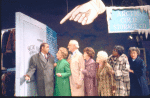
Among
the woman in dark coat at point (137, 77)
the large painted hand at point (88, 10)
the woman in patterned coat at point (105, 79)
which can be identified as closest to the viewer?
the woman in patterned coat at point (105, 79)

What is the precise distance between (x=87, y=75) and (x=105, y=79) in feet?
1.25

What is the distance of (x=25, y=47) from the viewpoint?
9.05 feet

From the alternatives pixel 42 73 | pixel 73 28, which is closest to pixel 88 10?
pixel 73 28

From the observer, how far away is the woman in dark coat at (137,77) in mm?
2879

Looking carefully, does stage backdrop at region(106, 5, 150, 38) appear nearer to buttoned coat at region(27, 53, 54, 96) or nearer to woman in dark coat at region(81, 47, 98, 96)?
woman in dark coat at region(81, 47, 98, 96)

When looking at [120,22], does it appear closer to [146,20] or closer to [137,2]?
[146,20]

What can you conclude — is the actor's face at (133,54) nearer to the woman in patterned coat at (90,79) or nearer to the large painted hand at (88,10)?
the woman in patterned coat at (90,79)

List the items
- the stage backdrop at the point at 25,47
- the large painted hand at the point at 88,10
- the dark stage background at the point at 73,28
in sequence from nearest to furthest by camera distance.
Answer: the stage backdrop at the point at 25,47 < the large painted hand at the point at 88,10 < the dark stage background at the point at 73,28

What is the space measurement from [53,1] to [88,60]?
2.34 m

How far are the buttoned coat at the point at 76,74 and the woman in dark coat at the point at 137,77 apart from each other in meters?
1.11

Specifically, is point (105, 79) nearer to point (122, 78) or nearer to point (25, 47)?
point (122, 78)

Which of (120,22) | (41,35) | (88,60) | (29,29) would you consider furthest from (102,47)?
(29,29)

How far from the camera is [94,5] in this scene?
3320 millimetres

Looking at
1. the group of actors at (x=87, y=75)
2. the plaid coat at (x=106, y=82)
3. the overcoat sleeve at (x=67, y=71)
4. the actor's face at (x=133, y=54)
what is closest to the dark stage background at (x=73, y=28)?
the actor's face at (x=133, y=54)
